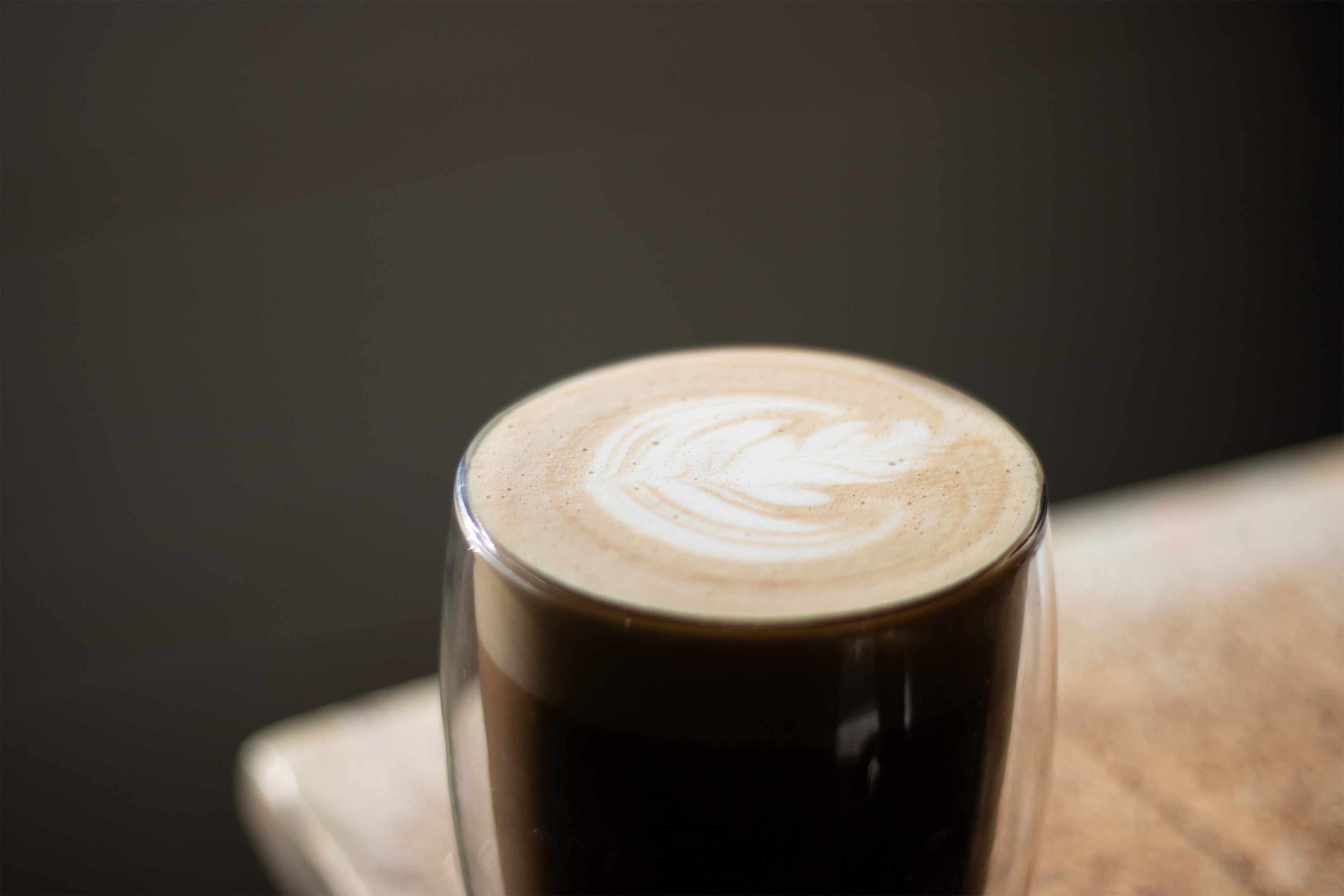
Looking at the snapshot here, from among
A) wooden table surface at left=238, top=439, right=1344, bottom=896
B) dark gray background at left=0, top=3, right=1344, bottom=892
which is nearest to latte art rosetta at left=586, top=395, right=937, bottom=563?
wooden table surface at left=238, top=439, right=1344, bottom=896

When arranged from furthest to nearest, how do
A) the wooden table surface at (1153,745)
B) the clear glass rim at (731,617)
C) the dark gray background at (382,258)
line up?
the dark gray background at (382,258) < the wooden table surface at (1153,745) < the clear glass rim at (731,617)

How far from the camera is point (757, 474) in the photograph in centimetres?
39

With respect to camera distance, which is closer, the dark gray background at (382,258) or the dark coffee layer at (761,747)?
the dark coffee layer at (761,747)

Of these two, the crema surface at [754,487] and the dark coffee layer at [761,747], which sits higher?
the crema surface at [754,487]

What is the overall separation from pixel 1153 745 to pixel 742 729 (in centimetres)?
39

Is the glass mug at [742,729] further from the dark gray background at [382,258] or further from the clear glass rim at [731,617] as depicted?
the dark gray background at [382,258]

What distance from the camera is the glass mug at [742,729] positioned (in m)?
0.33

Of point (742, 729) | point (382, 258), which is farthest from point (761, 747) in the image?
point (382, 258)

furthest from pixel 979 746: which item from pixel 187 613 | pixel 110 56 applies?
pixel 187 613

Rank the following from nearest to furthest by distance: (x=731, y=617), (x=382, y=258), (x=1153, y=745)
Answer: (x=731, y=617) < (x=1153, y=745) < (x=382, y=258)

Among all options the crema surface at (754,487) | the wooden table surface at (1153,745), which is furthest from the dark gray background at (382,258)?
the crema surface at (754,487)

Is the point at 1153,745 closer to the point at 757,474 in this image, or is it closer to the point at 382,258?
the point at 757,474

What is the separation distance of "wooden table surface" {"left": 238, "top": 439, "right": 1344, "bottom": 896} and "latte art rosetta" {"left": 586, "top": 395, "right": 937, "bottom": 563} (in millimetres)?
277

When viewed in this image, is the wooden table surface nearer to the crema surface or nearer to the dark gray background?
the crema surface
